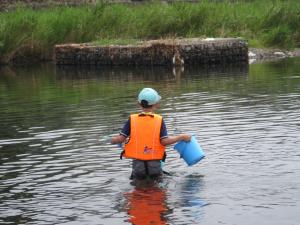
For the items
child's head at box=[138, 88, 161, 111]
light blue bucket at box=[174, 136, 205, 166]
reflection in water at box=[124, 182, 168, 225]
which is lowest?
reflection in water at box=[124, 182, 168, 225]

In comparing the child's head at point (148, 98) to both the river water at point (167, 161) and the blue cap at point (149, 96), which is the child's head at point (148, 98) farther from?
the river water at point (167, 161)

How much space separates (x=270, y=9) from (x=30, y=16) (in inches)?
411

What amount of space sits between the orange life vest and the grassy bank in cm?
2257

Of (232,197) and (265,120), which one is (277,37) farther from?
(232,197)

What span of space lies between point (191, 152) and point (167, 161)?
3.86ft

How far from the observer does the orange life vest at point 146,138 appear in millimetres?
10625

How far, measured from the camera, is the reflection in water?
8.83m

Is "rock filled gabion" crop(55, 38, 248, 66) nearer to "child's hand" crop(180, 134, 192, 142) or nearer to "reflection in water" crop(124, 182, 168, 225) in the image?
"child's hand" crop(180, 134, 192, 142)

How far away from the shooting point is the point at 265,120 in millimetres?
15016

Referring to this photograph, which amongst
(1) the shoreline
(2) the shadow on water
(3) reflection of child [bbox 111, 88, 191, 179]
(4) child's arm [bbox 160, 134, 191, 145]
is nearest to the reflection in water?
(3) reflection of child [bbox 111, 88, 191, 179]

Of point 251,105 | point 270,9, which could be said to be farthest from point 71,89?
point 270,9

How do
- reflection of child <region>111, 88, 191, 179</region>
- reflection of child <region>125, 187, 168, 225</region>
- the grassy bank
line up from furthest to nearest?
the grassy bank, reflection of child <region>111, 88, 191, 179</region>, reflection of child <region>125, 187, 168, 225</region>

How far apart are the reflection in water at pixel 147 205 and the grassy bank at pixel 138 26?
2317 cm

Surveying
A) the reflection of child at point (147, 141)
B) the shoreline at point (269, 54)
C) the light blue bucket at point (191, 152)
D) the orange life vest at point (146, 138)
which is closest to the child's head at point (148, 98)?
the reflection of child at point (147, 141)
